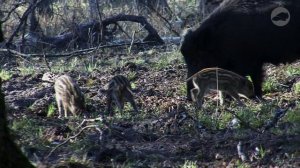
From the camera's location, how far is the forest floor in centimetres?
540

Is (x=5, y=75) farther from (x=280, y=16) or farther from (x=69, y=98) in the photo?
(x=280, y=16)

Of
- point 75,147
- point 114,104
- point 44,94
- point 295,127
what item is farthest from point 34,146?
point 44,94

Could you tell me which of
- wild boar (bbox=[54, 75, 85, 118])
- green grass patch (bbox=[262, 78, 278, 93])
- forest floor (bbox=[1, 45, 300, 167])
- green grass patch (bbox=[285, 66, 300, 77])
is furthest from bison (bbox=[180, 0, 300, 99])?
wild boar (bbox=[54, 75, 85, 118])

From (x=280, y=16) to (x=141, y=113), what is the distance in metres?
2.52

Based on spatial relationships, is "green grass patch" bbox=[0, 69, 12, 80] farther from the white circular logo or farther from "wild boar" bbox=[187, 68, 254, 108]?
the white circular logo

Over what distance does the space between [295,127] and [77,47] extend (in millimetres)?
8173

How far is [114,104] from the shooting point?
900cm

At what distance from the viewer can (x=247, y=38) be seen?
9.54 m

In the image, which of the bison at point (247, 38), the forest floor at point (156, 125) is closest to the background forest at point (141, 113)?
the forest floor at point (156, 125)

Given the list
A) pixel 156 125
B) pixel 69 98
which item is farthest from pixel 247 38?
pixel 156 125

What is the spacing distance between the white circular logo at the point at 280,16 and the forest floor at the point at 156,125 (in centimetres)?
82

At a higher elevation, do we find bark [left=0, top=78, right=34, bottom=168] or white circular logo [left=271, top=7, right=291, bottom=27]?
white circular logo [left=271, top=7, right=291, bottom=27]

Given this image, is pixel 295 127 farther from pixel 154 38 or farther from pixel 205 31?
pixel 154 38

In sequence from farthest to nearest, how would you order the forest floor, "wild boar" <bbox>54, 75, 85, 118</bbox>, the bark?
"wild boar" <bbox>54, 75, 85, 118</bbox>
the forest floor
the bark
